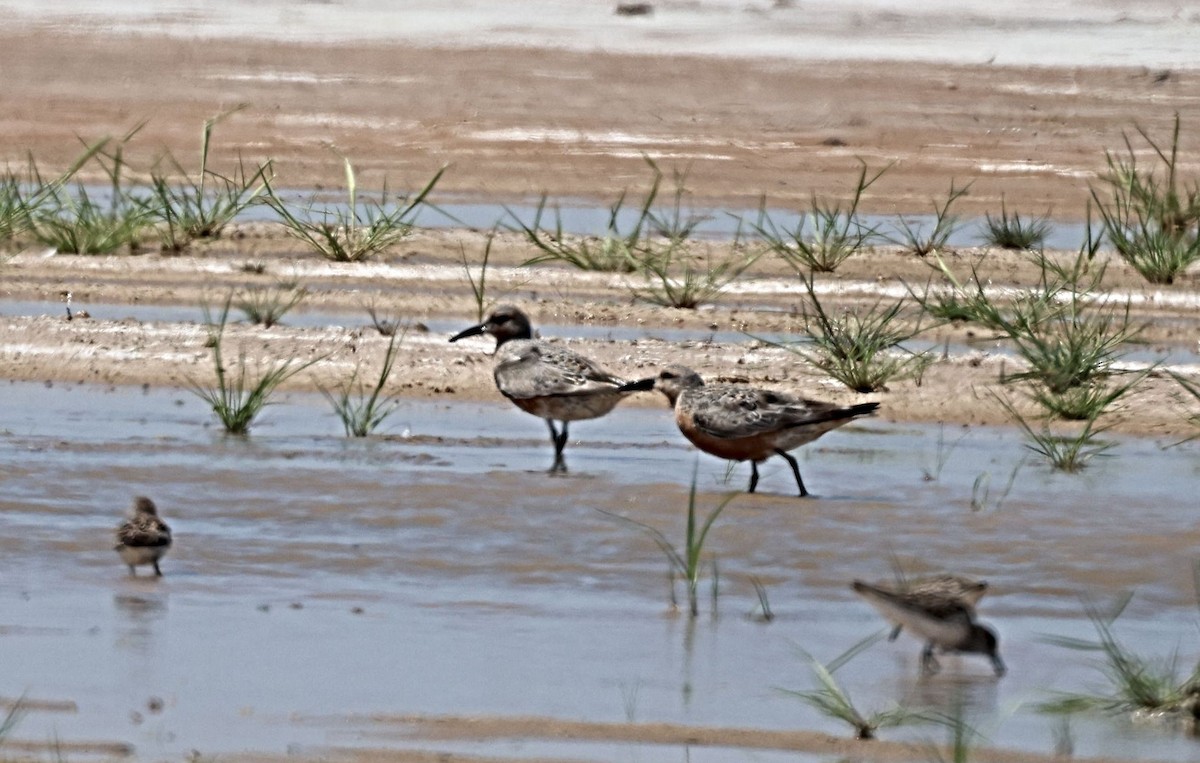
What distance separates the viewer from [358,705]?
5.97 m

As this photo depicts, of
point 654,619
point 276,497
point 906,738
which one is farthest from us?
point 276,497

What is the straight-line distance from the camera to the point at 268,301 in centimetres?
1342

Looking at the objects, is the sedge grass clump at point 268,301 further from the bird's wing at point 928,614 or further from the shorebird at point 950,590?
the bird's wing at point 928,614

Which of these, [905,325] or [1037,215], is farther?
[1037,215]

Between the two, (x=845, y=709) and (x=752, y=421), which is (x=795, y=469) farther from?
(x=845, y=709)

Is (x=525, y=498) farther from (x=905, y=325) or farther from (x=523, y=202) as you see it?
(x=523, y=202)

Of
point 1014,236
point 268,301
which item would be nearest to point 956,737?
point 268,301

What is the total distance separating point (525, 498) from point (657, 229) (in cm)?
810

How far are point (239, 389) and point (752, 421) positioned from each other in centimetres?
251

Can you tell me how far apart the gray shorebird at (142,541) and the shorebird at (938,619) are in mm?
2357

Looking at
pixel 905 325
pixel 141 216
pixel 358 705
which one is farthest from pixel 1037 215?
pixel 358 705

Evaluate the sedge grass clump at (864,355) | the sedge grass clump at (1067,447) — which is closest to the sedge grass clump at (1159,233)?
the sedge grass clump at (864,355)

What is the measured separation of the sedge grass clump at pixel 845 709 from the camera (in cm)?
578

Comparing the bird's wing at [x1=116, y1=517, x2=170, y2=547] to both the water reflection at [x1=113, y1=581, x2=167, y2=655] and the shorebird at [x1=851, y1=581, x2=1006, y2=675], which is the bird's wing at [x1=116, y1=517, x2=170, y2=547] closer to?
the water reflection at [x1=113, y1=581, x2=167, y2=655]
